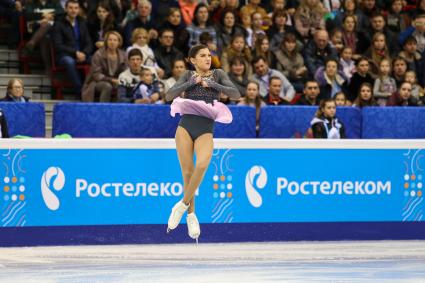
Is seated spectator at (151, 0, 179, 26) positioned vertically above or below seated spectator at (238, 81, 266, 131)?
above

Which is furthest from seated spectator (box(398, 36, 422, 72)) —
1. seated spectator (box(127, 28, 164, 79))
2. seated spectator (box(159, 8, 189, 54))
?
seated spectator (box(127, 28, 164, 79))

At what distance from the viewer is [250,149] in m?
10.4

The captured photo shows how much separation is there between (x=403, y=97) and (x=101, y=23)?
412 cm

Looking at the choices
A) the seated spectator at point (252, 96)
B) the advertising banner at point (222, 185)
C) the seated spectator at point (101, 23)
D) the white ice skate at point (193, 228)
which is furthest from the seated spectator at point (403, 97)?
the white ice skate at point (193, 228)

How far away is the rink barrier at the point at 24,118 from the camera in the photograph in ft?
34.1

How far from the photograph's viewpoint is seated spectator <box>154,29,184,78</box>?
Answer: 42.8ft

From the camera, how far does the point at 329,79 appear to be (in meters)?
13.4

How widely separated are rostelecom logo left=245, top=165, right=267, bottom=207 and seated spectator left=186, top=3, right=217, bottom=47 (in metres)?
3.66

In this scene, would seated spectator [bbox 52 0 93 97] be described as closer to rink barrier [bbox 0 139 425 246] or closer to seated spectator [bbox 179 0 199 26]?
seated spectator [bbox 179 0 199 26]

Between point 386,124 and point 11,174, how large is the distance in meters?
4.32

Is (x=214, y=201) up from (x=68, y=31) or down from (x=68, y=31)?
down

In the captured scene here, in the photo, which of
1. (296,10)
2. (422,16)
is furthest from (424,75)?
(296,10)

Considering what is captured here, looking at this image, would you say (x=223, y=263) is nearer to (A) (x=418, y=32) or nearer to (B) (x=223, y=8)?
(B) (x=223, y=8)

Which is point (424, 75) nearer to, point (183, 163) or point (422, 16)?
point (422, 16)
